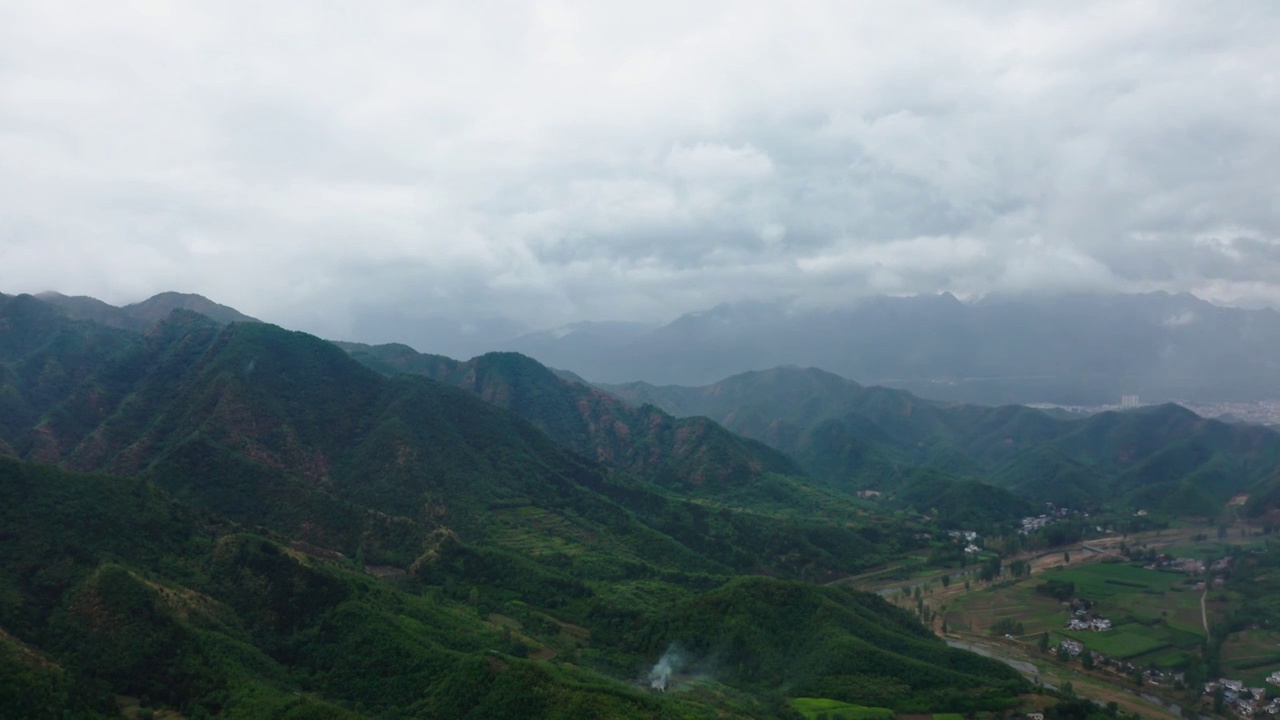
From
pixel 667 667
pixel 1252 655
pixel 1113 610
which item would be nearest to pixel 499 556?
pixel 667 667

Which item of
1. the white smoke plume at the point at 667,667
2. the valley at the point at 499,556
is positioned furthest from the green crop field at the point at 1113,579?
the white smoke plume at the point at 667,667

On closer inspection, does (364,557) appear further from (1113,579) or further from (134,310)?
(134,310)

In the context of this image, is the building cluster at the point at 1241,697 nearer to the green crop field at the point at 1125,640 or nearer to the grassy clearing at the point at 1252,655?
the grassy clearing at the point at 1252,655

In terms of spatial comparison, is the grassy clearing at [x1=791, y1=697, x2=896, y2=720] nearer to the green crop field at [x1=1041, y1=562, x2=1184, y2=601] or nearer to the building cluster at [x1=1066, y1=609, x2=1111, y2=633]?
the building cluster at [x1=1066, y1=609, x2=1111, y2=633]

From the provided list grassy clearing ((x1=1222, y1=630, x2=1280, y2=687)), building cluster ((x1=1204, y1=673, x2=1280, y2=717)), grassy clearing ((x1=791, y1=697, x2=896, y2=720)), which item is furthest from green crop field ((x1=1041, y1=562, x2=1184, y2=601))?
grassy clearing ((x1=791, y1=697, x2=896, y2=720))

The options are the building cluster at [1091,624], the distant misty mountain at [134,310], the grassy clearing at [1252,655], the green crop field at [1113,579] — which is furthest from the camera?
the distant misty mountain at [134,310]
